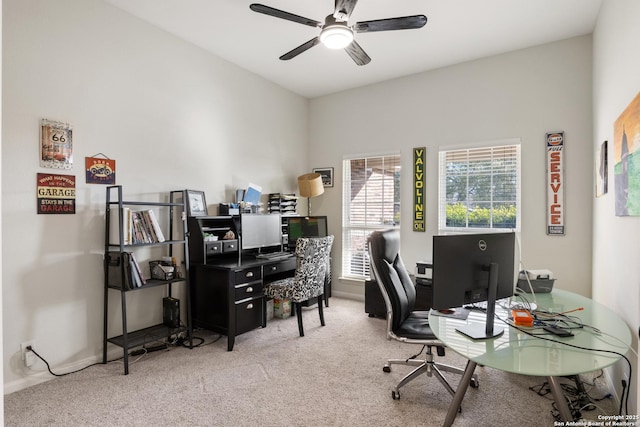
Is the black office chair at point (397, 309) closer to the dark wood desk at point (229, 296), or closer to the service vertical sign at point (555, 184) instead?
the dark wood desk at point (229, 296)

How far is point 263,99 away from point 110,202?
2454 millimetres

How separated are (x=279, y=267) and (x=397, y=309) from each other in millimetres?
1703

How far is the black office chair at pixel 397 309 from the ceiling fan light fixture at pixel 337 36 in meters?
1.51

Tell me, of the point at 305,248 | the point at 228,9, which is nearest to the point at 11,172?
the point at 228,9

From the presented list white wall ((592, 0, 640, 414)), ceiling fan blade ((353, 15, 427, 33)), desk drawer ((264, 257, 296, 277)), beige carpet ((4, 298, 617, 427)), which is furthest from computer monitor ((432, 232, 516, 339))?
desk drawer ((264, 257, 296, 277))

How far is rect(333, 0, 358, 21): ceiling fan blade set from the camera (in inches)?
91.5

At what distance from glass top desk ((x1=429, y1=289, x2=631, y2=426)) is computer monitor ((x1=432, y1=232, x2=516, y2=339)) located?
0.09m

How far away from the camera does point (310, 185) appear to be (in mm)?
4734

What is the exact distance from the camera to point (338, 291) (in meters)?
5.04

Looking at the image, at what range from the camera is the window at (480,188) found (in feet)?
12.5

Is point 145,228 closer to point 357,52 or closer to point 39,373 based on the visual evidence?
point 39,373

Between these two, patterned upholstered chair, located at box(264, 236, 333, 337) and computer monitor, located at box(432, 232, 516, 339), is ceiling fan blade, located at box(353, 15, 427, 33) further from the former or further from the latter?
patterned upholstered chair, located at box(264, 236, 333, 337)

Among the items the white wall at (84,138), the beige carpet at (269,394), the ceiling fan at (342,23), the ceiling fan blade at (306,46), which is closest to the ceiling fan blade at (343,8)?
the ceiling fan at (342,23)

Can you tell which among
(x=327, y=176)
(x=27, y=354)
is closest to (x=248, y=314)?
(x=27, y=354)
